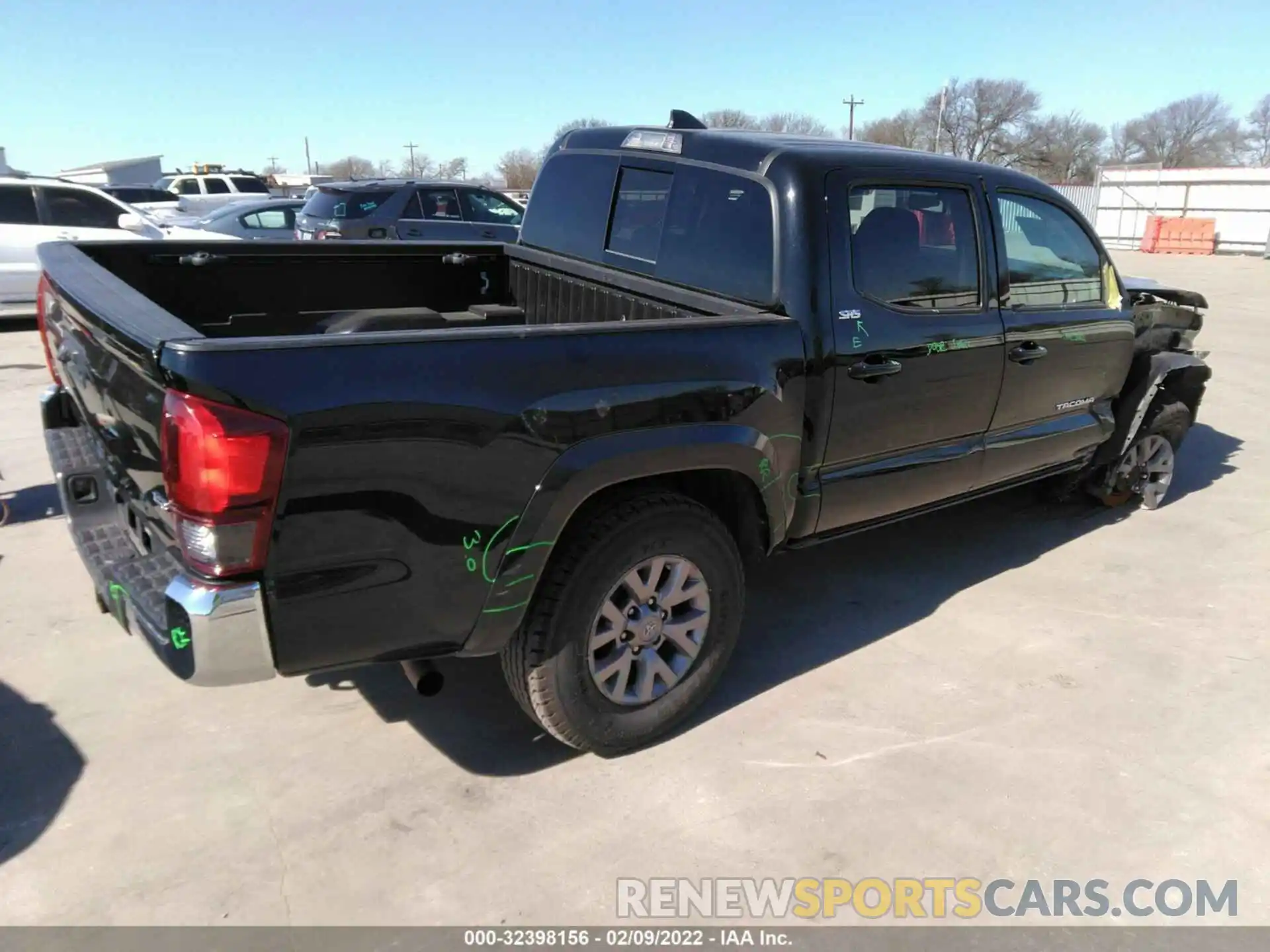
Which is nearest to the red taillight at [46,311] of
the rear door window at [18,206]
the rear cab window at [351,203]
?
the rear door window at [18,206]

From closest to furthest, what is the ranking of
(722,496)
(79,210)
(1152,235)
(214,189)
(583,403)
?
(583,403) → (722,496) → (79,210) → (214,189) → (1152,235)

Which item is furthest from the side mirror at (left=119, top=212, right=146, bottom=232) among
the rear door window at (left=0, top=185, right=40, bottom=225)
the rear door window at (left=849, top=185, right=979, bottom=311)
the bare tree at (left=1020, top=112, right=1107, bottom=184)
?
the bare tree at (left=1020, top=112, right=1107, bottom=184)

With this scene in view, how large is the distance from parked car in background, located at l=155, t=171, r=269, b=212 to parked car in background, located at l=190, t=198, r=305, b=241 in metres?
9.30

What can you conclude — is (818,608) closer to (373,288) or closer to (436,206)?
(373,288)

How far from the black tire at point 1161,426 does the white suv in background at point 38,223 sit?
9308 mm

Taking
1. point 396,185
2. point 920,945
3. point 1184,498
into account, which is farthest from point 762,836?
point 396,185

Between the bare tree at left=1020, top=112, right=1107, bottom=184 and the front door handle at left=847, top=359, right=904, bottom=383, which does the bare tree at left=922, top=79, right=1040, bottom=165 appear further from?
the front door handle at left=847, top=359, right=904, bottom=383

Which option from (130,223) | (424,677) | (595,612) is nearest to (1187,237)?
(130,223)

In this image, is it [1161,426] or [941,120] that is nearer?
[1161,426]

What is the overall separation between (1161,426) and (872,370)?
2.96m

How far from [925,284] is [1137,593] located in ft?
6.79

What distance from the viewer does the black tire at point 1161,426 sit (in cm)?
522

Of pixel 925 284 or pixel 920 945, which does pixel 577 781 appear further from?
pixel 925 284

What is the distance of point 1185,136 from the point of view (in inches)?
3007
